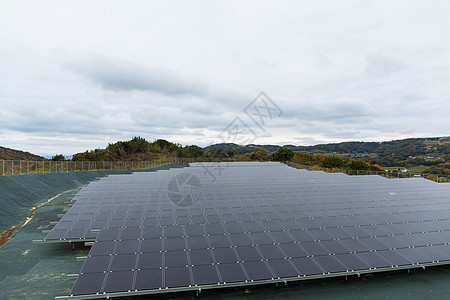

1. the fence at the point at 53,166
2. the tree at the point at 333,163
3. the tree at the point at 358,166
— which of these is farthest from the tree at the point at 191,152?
the tree at the point at 358,166

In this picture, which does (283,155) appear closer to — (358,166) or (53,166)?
(358,166)

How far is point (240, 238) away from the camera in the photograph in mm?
10375

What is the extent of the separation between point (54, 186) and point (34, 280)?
29980 millimetres

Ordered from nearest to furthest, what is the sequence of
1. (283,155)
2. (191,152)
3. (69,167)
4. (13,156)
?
(69,167) → (13,156) → (283,155) → (191,152)

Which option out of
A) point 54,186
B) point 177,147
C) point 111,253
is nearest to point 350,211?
point 111,253

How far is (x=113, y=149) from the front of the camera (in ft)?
290

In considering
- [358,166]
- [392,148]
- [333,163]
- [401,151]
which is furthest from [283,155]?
[392,148]

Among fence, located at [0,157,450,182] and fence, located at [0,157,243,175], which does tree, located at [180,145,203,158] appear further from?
fence, located at [0,157,450,182]

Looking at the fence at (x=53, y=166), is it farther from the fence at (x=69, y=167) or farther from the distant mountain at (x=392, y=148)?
the distant mountain at (x=392, y=148)

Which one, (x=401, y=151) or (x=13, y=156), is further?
(x=401, y=151)

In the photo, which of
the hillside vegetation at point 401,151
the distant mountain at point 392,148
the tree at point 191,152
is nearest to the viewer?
the hillside vegetation at point 401,151

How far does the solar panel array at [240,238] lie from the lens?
8.20m

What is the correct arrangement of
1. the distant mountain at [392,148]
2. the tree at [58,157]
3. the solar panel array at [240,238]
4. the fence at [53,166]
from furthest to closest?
the distant mountain at [392,148], the tree at [58,157], the fence at [53,166], the solar panel array at [240,238]

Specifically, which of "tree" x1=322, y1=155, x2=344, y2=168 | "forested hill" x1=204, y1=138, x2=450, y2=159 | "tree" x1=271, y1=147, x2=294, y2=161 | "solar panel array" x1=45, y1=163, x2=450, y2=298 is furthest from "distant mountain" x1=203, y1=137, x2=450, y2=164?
"solar panel array" x1=45, y1=163, x2=450, y2=298
